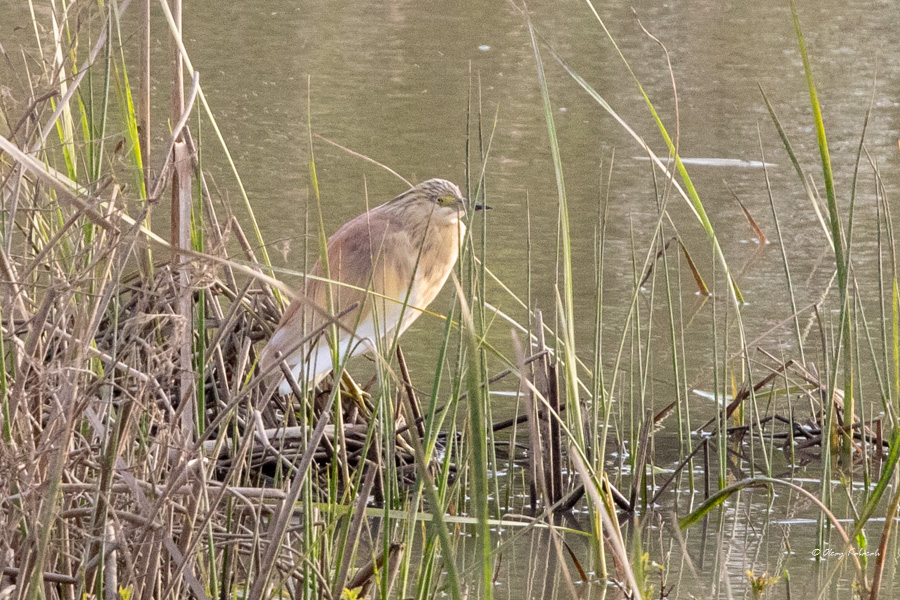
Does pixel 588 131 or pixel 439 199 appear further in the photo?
pixel 588 131

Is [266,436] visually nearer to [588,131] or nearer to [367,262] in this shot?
Result: [367,262]

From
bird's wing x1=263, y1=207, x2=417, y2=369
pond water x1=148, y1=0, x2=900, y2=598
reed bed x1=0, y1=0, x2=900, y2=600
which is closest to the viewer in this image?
reed bed x1=0, y1=0, x2=900, y2=600

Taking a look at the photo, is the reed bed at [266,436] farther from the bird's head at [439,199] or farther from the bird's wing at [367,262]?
the bird's head at [439,199]

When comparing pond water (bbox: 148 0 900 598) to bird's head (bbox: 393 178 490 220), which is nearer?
bird's head (bbox: 393 178 490 220)

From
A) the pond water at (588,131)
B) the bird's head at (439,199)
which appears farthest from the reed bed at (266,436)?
the bird's head at (439,199)

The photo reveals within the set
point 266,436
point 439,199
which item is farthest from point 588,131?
point 266,436

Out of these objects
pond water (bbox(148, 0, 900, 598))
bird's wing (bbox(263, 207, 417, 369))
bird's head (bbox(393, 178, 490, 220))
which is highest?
bird's head (bbox(393, 178, 490, 220))

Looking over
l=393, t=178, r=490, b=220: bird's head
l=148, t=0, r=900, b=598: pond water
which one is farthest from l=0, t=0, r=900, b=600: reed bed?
l=393, t=178, r=490, b=220: bird's head

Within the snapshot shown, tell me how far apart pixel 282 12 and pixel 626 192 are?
3.06m

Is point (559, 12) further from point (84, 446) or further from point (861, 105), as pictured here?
point (84, 446)

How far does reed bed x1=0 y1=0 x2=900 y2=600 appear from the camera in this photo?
118cm

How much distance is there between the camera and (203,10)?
6.35m

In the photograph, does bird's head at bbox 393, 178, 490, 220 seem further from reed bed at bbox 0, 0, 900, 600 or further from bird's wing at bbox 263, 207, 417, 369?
reed bed at bbox 0, 0, 900, 600

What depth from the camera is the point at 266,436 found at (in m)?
1.98
